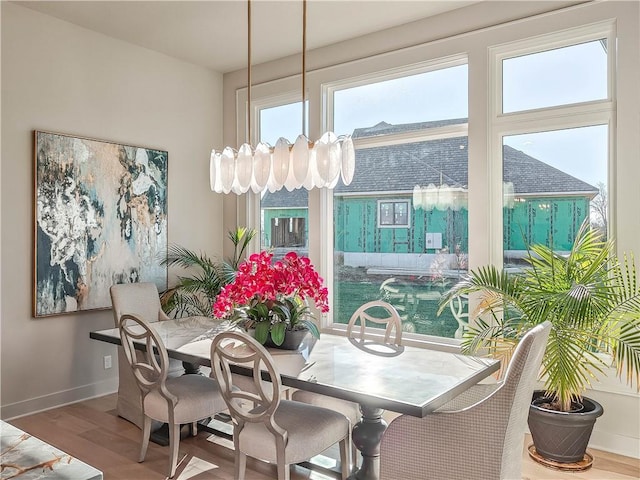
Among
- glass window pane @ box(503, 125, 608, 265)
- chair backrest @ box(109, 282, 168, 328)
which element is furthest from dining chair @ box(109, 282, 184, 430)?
glass window pane @ box(503, 125, 608, 265)

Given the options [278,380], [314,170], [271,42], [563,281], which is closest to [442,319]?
[563,281]

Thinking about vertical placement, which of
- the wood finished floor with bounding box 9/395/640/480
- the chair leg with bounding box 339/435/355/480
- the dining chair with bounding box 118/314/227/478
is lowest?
the wood finished floor with bounding box 9/395/640/480

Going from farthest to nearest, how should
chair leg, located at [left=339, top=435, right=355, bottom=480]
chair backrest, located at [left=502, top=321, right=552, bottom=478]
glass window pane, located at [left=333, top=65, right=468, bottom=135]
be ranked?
1. glass window pane, located at [left=333, top=65, right=468, bottom=135]
2. chair leg, located at [left=339, top=435, right=355, bottom=480]
3. chair backrest, located at [left=502, top=321, right=552, bottom=478]

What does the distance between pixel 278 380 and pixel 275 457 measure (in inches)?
14.7

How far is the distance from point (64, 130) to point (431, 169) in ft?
9.49

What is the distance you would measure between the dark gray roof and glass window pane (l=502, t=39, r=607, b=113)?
0.36 meters

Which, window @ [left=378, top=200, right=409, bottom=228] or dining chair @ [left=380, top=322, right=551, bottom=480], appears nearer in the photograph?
dining chair @ [left=380, top=322, right=551, bottom=480]

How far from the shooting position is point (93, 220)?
161 inches

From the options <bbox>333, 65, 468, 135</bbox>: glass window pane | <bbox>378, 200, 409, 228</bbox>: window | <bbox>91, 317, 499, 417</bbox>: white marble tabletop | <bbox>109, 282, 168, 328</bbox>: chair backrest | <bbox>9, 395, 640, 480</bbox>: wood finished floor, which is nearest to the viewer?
<bbox>91, 317, 499, 417</bbox>: white marble tabletop

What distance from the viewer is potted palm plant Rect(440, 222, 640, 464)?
276 centimetres

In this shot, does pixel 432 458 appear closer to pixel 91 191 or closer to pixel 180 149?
pixel 91 191

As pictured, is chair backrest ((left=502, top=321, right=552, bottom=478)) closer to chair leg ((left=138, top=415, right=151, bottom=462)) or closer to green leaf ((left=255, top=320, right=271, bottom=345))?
green leaf ((left=255, top=320, right=271, bottom=345))

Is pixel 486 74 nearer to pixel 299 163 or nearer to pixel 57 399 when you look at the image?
pixel 299 163

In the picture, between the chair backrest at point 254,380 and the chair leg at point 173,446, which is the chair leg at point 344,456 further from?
the chair leg at point 173,446
